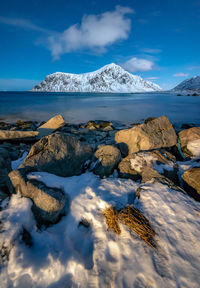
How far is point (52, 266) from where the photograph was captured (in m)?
2.28

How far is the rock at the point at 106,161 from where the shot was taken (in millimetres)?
4945

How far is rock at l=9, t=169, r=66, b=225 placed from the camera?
3035mm

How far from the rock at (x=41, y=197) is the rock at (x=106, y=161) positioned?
188 centimetres

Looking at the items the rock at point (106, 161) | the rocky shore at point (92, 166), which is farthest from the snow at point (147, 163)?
the rock at point (106, 161)

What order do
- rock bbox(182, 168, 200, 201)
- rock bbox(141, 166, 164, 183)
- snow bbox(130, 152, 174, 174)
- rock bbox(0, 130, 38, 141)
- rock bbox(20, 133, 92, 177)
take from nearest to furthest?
rock bbox(182, 168, 200, 201) < rock bbox(141, 166, 164, 183) < rock bbox(20, 133, 92, 177) < snow bbox(130, 152, 174, 174) < rock bbox(0, 130, 38, 141)

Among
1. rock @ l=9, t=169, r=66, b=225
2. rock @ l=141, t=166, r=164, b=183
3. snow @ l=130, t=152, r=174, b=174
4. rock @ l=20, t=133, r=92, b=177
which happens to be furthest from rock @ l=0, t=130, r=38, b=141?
rock @ l=141, t=166, r=164, b=183

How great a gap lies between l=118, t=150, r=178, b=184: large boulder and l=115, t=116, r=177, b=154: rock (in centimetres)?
118

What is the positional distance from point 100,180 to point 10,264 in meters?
2.81

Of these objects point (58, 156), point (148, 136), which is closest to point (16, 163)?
point (58, 156)

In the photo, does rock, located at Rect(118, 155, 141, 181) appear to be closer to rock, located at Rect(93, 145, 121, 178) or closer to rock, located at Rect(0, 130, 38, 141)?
rock, located at Rect(93, 145, 121, 178)

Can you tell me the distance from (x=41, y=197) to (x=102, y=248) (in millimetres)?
1680

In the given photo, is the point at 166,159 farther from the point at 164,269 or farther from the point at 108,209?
the point at 164,269

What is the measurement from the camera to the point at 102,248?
2566 mm

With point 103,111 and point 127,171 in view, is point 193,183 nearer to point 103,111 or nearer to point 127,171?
point 127,171
